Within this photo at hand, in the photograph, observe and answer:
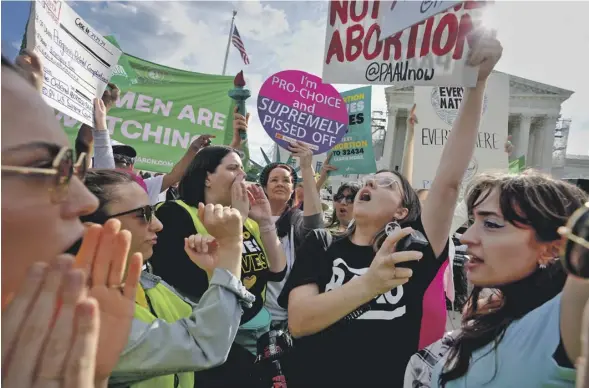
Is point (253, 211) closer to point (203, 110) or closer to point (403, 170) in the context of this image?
point (403, 170)

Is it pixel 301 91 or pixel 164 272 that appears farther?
pixel 301 91

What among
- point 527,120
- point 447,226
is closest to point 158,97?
point 447,226

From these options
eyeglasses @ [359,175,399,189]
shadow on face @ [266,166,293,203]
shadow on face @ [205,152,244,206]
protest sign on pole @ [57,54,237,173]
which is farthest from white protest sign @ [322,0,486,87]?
protest sign on pole @ [57,54,237,173]

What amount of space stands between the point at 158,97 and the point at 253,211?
2.93 m

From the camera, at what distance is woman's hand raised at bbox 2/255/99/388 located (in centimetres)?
62

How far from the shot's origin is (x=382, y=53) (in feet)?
6.41

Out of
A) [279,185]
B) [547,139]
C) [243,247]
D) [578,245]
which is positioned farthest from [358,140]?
[547,139]

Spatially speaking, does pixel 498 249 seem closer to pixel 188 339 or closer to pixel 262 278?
pixel 188 339

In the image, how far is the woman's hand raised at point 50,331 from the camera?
0.62m

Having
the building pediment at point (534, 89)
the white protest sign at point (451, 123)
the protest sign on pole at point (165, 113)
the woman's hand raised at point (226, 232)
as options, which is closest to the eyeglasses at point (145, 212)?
the woman's hand raised at point (226, 232)

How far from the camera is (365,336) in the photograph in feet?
5.43

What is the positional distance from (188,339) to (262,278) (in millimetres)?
1117

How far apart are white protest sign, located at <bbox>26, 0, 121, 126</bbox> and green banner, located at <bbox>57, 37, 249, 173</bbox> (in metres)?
1.24

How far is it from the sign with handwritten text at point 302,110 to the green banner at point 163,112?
1.23 metres
